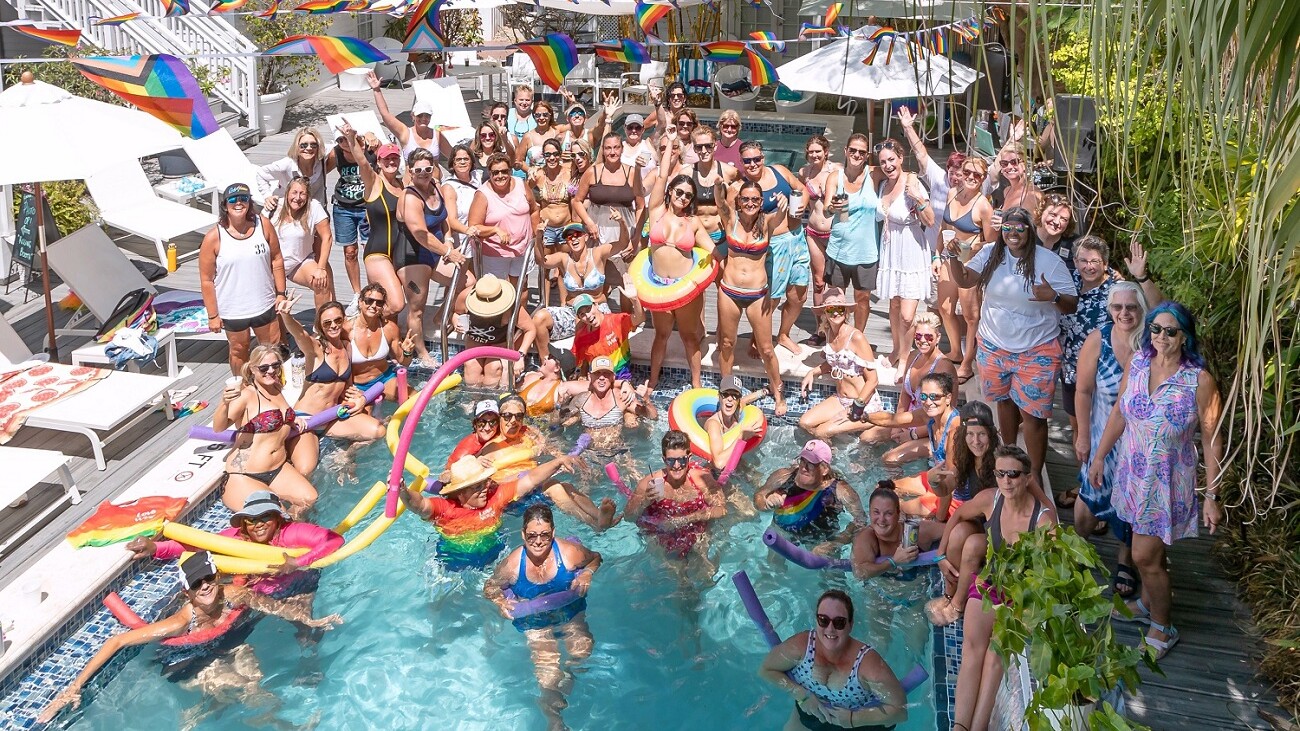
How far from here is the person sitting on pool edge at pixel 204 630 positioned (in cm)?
589

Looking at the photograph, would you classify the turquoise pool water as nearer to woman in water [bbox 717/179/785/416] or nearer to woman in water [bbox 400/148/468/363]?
woman in water [bbox 717/179/785/416]

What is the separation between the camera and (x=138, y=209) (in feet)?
38.8

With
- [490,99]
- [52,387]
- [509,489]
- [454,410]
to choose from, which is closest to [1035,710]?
[509,489]

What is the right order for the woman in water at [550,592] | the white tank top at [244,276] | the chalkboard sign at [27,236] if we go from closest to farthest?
the woman in water at [550,592], the white tank top at [244,276], the chalkboard sign at [27,236]

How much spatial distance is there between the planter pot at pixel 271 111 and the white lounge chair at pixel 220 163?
4357 mm

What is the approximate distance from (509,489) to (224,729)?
2099mm

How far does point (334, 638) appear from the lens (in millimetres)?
6625

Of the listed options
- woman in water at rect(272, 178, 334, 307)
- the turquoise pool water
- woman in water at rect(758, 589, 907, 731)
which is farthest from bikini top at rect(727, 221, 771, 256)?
woman in water at rect(758, 589, 907, 731)

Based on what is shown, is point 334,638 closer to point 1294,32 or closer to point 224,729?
point 224,729

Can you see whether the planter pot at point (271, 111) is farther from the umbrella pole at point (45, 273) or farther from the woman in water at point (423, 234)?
the woman in water at point (423, 234)

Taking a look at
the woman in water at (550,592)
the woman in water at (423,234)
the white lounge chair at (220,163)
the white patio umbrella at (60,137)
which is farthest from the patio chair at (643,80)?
A: the woman in water at (550,592)

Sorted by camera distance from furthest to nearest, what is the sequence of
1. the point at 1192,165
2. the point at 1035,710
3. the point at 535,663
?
the point at 535,663
the point at 1035,710
the point at 1192,165

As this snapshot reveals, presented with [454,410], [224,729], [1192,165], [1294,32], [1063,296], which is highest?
[1294,32]

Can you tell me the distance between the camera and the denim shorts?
369 inches
